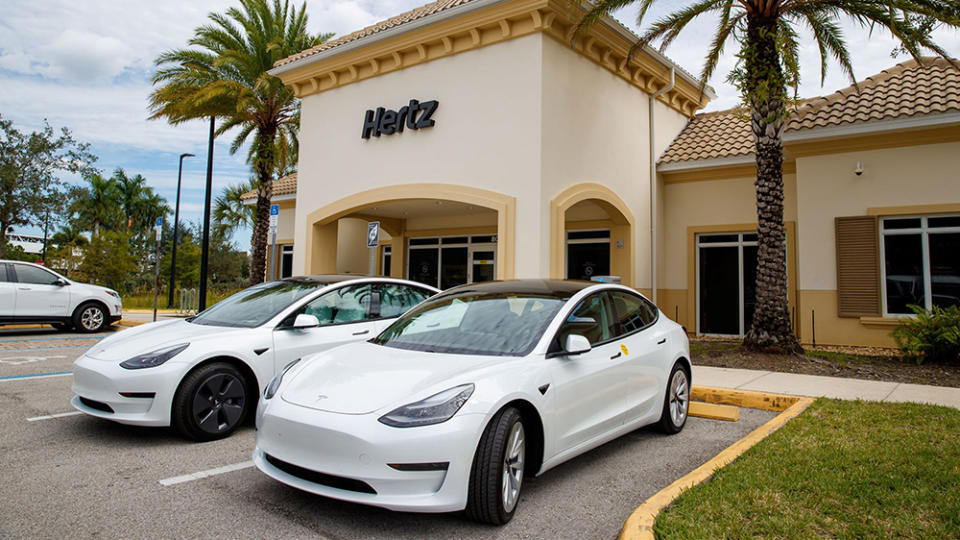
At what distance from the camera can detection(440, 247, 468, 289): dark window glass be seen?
57.5 feet

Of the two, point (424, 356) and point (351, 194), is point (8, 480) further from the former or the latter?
point (351, 194)

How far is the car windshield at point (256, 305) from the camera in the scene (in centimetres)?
611

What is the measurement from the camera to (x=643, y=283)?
14.3 meters

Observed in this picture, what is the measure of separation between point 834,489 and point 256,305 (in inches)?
214

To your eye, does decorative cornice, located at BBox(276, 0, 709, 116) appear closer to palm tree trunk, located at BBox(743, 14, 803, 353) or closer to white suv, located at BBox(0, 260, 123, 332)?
palm tree trunk, located at BBox(743, 14, 803, 353)

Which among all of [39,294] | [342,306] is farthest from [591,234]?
[39,294]

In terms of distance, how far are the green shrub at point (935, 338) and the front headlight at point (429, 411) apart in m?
9.21

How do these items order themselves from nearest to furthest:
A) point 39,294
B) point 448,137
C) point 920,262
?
point 920,262 < point 448,137 < point 39,294

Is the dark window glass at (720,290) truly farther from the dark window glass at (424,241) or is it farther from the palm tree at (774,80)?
the dark window glass at (424,241)

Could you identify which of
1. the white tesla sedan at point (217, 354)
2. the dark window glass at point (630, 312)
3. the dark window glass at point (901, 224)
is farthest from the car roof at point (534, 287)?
the dark window glass at point (901, 224)

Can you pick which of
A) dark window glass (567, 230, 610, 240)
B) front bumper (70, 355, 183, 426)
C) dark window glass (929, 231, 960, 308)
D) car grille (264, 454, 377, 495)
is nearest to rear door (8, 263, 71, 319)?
front bumper (70, 355, 183, 426)

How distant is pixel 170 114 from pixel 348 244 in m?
6.35

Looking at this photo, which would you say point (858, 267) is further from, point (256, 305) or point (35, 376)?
point (35, 376)

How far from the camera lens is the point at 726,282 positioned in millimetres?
14477
